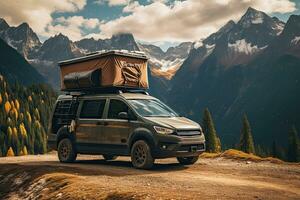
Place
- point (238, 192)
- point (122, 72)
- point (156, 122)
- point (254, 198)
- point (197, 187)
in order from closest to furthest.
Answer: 1. point (254, 198)
2. point (238, 192)
3. point (197, 187)
4. point (156, 122)
5. point (122, 72)

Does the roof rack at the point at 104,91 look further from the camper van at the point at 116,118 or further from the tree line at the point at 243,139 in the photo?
the tree line at the point at 243,139

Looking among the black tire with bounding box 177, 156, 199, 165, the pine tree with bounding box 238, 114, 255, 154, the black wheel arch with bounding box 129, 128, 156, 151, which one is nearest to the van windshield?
the black wheel arch with bounding box 129, 128, 156, 151

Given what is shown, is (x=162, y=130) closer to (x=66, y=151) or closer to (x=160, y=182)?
(x=160, y=182)

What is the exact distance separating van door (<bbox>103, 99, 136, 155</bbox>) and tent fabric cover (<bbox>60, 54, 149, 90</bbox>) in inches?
37.9

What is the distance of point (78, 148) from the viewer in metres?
17.0

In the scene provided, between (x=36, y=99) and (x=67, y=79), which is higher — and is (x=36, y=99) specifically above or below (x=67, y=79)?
above

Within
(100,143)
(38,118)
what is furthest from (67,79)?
(38,118)

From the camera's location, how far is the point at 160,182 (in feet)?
37.9

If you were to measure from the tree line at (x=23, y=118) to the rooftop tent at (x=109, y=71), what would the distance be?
111405 millimetres

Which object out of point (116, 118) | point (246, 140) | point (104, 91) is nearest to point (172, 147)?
point (116, 118)

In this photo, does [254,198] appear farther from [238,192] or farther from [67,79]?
[67,79]

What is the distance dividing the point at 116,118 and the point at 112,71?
195cm

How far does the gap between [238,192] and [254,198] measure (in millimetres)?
655

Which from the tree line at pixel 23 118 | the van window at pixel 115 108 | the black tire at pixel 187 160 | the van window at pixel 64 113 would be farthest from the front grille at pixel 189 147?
the tree line at pixel 23 118
